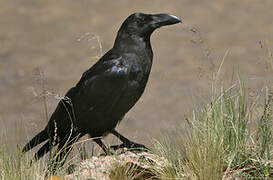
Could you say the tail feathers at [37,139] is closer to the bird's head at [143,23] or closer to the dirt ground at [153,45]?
the bird's head at [143,23]

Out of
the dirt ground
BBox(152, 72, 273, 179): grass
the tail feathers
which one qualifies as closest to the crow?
the tail feathers

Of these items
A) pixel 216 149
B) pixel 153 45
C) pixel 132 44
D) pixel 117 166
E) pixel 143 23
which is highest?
pixel 143 23

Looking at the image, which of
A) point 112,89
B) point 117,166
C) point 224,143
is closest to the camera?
point 117,166

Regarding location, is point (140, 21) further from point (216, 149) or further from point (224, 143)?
point (216, 149)

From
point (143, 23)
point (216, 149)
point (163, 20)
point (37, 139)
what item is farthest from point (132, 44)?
point (216, 149)

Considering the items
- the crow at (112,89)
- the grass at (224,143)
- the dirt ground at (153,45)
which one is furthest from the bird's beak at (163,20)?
the dirt ground at (153,45)

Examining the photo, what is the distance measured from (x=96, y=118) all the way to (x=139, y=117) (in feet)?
20.6

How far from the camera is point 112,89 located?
18.3 feet

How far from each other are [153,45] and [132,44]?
8598 millimetres

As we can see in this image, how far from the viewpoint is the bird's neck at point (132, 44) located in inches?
222

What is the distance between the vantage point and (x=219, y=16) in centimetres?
1497

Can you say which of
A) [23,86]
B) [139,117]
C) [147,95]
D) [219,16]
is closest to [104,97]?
[139,117]

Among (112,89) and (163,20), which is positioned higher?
(163,20)

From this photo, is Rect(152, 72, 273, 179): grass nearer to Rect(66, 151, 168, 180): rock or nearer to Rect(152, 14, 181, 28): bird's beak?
Rect(66, 151, 168, 180): rock
